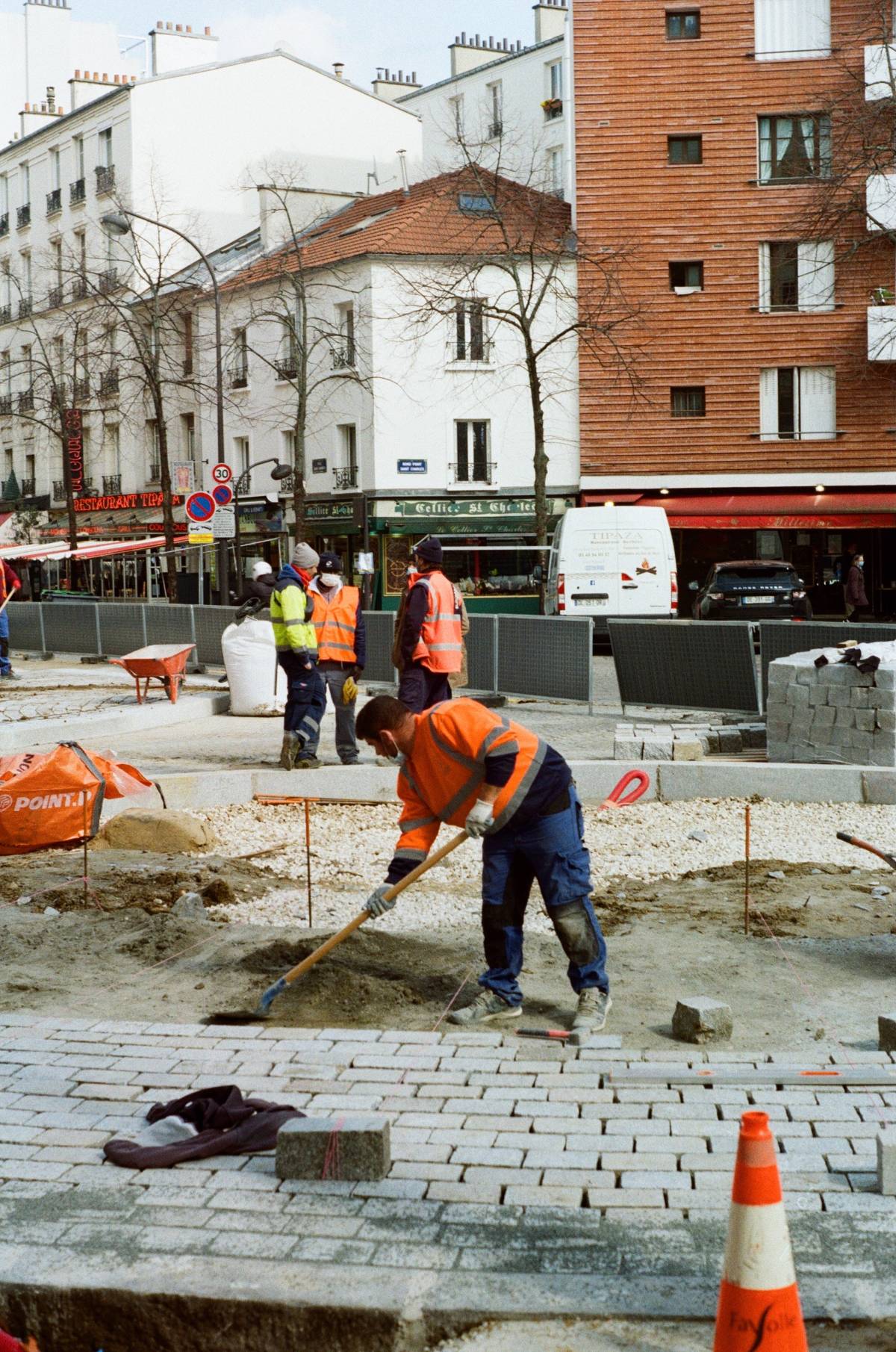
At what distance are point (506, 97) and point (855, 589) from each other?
30.3 metres

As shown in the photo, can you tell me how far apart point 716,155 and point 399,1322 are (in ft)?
122

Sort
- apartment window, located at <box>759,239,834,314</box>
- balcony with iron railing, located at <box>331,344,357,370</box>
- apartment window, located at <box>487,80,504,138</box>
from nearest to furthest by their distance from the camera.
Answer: apartment window, located at <box>759,239,834,314</box> < balcony with iron railing, located at <box>331,344,357,370</box> < apartment window, located at <box>487,80,504,138</box>

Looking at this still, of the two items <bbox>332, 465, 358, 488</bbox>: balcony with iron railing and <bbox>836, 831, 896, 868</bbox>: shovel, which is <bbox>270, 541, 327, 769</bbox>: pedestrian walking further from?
<bbox>332, 465, 358, 488</bbox>: balcony with iron railing

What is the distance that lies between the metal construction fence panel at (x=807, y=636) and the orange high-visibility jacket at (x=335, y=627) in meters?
3.85

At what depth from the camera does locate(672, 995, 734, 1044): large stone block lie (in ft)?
18.0

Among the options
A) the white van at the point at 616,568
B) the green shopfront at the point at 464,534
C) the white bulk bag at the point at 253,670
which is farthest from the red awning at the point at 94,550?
the white bulk bag at the point at 253,670

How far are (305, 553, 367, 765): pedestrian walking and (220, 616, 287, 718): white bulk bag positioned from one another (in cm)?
419

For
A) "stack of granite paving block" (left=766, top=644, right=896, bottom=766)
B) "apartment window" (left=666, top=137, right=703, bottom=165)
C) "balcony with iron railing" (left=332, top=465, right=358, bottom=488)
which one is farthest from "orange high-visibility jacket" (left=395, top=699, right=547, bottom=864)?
"apartment window" (left=666, top=137, right=703, bottom=165)

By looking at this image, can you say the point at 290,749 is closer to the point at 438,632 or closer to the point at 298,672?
the point at 298,672

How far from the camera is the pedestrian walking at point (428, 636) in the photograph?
11.2m

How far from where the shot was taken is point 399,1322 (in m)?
3.53

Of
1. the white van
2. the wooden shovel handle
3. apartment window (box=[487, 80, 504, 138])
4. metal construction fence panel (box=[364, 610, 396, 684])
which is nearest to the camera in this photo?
the wooden shovel handle

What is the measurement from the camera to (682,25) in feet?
123

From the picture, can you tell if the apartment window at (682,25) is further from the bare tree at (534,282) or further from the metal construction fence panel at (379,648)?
the metal construction fence panel at (379,648)
